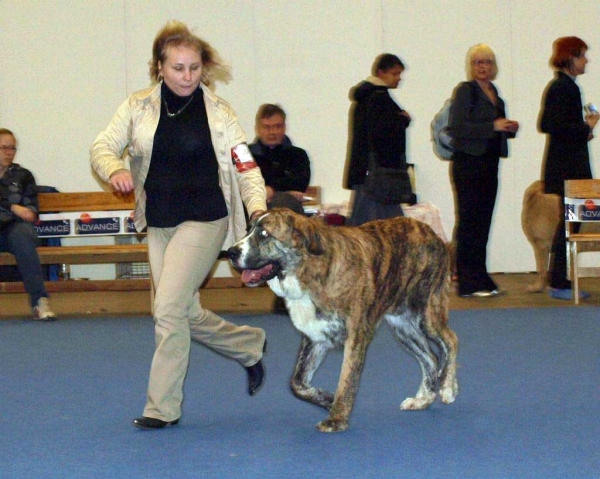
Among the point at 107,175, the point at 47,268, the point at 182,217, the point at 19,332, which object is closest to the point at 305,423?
the point at 182,217

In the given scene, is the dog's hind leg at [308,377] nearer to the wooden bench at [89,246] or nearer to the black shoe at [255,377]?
the black shoe at [255,377]

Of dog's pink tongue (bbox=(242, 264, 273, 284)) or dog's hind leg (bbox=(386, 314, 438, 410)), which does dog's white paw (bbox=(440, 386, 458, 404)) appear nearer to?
dog's hind leg (bbox=(386, 314, 438, 410))

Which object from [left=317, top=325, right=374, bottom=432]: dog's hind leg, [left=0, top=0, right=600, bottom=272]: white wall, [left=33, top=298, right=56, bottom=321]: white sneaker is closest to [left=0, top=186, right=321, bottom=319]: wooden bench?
[left=33, top=298, right=56, bottom=321]: white sneaker

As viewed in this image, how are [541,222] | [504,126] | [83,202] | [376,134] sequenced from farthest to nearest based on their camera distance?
[83,202]
[541,222]
[504,126]
[376,134]

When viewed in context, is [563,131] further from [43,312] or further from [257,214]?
[43,312]

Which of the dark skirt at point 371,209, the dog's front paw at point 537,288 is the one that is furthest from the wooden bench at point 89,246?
the dog's front paw at point 537,288

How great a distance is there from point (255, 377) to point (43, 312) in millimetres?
3968

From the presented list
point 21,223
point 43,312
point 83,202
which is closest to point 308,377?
point 43,312

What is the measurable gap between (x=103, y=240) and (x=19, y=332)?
165 inches

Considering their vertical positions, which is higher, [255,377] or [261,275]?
[261,275]

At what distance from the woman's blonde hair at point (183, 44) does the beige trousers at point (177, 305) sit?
68 cm

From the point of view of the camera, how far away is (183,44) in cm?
397

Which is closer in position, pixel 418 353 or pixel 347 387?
pixel 347 387

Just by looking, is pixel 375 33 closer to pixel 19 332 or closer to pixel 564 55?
pixel 564 55
